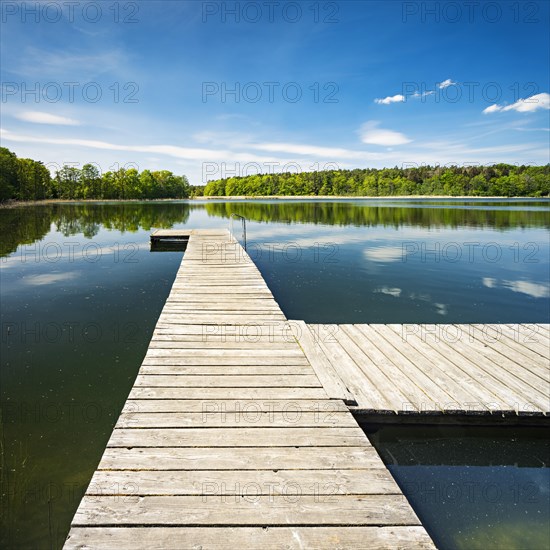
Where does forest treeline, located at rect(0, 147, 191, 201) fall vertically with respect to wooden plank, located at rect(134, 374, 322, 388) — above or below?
above

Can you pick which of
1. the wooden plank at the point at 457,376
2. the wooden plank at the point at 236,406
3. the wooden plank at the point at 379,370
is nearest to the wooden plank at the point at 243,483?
the wooden plank at the point at 236,406

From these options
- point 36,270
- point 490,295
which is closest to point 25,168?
point 36,270

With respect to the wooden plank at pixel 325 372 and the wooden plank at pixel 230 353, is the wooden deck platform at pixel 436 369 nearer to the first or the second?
the wooden plank at pixel 325 372

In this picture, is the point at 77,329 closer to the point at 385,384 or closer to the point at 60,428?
the point at 60,428

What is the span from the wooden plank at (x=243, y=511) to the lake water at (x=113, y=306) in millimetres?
953

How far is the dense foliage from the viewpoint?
275 ft

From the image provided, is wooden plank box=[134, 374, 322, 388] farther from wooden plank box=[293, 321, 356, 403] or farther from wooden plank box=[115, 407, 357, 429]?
wooden plank box=[115, 407, 357, 429]

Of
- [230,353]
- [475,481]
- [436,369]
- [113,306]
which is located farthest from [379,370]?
[113,306]

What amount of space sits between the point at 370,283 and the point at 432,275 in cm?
219

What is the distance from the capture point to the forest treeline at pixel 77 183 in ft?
173

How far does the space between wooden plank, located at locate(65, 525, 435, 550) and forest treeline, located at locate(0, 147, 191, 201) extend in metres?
55.2

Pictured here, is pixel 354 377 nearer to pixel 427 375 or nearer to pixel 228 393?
pixel 427 375

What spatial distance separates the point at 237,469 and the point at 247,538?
46 centimetres

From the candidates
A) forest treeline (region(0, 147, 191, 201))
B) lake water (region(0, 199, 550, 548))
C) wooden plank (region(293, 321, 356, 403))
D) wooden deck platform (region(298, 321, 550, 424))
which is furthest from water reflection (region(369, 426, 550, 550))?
forest treeline (region(0, 147, 191, 201))
